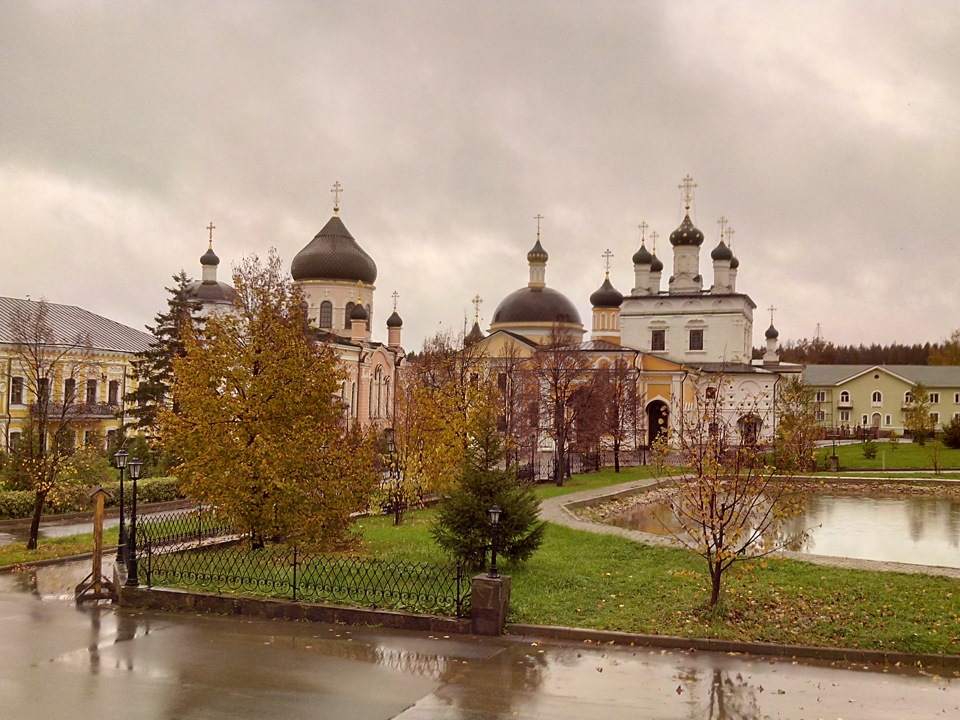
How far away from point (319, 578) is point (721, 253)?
161 ft

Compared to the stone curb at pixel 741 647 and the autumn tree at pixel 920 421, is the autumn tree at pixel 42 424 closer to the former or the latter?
the stone curb at pixel 741 647

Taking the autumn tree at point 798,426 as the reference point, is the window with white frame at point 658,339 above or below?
above

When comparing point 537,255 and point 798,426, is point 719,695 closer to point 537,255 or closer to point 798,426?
point 798,426

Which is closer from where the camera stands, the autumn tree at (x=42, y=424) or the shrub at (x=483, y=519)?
the shrub at (x=483, y=519)

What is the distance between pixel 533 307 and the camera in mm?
57656

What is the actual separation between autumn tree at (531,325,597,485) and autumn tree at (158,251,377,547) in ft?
55.7

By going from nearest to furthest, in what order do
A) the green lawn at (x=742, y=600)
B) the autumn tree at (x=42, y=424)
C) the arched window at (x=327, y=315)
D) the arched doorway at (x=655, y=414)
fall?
the green lawn at (x=742, y=600) → the autumn tree at (x=42, y=424) → the arched doorway at (x=655, y=414) → the arched window at (x=327, y=315)

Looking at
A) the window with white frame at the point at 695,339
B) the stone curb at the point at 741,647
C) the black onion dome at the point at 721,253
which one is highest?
the black onion dome at the point at 721,253

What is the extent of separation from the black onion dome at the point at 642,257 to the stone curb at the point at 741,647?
50.5m

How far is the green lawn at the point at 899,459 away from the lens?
129 ft

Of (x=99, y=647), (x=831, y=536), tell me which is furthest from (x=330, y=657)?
(x=831, y=536)

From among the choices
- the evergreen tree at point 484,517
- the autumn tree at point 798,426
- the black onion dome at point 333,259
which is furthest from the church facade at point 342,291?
the evergreen tree at point 484,517

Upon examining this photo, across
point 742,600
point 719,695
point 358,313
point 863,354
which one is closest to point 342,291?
point 358,313

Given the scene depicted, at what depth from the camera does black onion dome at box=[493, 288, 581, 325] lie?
57.5 meters
